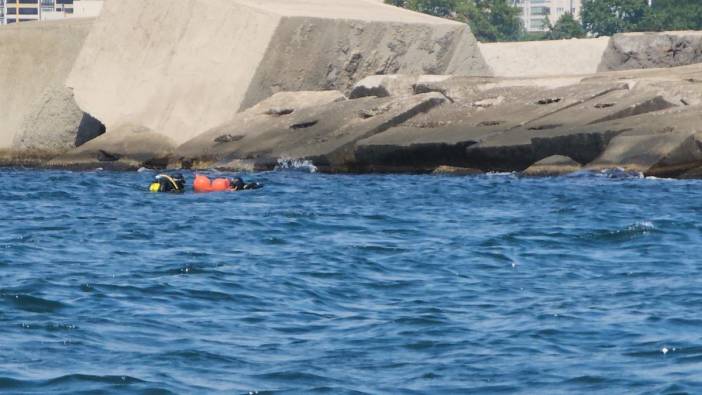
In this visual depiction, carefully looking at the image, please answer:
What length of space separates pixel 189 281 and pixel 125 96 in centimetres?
2356

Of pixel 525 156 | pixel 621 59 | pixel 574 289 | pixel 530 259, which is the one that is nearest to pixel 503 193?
pixel 525 156

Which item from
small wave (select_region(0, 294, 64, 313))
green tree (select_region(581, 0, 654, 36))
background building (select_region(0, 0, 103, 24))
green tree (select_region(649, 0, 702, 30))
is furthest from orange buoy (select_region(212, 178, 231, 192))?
background building (select_region(0, 0, 103, 24))

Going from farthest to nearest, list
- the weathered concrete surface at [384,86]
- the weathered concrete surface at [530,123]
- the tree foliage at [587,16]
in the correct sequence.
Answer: the tree foliage at [587,16], the weathered concrete surface at [384,86], the weathered concrete surface at [530,123]

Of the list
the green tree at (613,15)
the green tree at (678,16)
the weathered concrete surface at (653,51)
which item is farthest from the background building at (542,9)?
the weathered concrete surface at (653,51)

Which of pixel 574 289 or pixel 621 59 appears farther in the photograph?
pixel 621 59

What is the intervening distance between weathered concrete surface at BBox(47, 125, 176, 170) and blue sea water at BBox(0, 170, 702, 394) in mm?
11886

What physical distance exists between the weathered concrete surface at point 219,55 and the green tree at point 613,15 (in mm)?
56652

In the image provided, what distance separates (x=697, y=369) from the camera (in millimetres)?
10016

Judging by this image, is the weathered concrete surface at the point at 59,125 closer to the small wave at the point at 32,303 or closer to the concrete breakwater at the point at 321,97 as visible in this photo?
the concrete breakwater at the point at 321,97

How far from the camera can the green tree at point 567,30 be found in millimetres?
98750

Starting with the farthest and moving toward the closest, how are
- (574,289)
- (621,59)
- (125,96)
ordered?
1. (621,59)
2. (125,96)
3. (574,289)

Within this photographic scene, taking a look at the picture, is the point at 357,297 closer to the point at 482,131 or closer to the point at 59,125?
the point at 482,131

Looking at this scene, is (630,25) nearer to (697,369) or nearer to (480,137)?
(480,137)

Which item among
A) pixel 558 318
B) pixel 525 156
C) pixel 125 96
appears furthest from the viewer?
pixel 125 96
